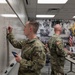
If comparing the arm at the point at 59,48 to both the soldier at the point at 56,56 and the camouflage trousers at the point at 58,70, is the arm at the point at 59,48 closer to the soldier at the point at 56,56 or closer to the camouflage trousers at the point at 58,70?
the soldier at the point at 56,56

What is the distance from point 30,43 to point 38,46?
0.14m

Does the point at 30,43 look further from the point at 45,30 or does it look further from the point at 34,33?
the point at 45,30

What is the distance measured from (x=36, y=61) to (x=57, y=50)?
244 cm

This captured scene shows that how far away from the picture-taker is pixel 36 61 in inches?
79.8

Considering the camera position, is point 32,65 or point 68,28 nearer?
point 32,65

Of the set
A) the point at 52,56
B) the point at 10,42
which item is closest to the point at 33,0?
the point at 52,56

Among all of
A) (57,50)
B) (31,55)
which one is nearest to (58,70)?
(57,50)

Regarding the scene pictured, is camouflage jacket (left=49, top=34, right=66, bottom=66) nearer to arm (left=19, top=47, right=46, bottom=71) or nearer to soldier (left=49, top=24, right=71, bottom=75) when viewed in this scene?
soldier (left=49, top=24, right=71, bottom=75)

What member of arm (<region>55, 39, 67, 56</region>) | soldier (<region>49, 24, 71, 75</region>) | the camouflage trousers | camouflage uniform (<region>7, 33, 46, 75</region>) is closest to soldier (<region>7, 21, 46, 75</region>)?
camouflage uniform (<region>7, 33, 46, 75</region>)

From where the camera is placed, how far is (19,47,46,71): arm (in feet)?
6.66

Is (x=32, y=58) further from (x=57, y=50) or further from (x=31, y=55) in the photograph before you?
(x=57, y=50)

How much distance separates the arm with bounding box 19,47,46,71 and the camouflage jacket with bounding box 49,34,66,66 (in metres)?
2.34

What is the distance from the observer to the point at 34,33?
7.25ft

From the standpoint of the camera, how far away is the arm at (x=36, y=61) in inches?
80.0
